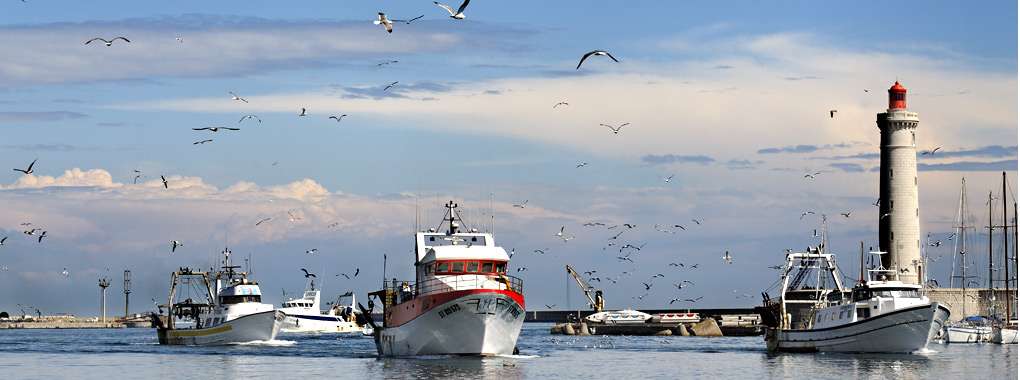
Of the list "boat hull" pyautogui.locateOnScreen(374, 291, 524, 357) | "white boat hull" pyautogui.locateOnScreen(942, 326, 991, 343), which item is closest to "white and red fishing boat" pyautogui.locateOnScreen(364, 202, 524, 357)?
"boat hull" pyautogui.locateOnScreen(374, 291, 524, 357)

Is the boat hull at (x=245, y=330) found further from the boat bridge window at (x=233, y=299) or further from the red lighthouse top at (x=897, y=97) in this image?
the red lighthouse top at (x=897, y=97)

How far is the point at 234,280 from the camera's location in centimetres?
11050

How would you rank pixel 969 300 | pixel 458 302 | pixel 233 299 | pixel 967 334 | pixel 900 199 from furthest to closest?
pixel 969 300
pixel 900 199
pixel 967 334
pixel 233 299
pixel 458 302

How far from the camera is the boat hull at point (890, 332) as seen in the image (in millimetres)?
81062

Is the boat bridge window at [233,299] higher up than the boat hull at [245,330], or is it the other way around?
the boat bridge window at [233,299]

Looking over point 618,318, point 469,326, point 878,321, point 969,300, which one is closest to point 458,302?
point 469,326

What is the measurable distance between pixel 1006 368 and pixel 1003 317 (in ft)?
192

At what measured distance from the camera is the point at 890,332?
8156 centimetres

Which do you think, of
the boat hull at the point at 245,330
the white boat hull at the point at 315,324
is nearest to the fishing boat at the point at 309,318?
the white boat hull at the point at 315,324

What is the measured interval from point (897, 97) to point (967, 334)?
2180 centimetres

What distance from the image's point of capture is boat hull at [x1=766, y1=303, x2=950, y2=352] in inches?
3191

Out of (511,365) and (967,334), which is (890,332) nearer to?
(511,365)

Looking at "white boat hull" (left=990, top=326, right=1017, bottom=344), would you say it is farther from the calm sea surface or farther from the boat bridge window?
the boat bridge window

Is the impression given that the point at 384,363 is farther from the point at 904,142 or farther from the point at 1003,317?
the point at 1003,317
